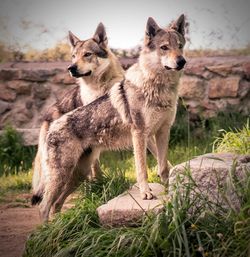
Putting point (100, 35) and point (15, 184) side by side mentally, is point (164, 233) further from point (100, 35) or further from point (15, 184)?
point (15, 184)

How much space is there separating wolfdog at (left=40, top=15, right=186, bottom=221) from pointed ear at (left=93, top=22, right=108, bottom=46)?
120cm

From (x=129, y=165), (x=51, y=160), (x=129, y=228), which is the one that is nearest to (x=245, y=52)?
(x=129, y=165)

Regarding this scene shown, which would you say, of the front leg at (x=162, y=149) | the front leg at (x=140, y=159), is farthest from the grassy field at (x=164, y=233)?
the front leg at (x=162, y=149)

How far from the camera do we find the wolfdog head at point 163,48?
534 cm

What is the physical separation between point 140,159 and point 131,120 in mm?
405

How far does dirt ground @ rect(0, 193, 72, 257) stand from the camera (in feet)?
17.0

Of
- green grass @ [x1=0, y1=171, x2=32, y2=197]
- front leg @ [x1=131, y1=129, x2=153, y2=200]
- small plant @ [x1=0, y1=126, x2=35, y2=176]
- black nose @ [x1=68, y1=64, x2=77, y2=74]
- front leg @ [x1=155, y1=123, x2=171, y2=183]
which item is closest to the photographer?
front leg @ [x1=131, y1=129, x2=153, y2=200]

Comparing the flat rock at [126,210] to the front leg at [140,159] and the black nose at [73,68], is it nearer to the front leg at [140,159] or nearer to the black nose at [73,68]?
the front leg at [140,159]

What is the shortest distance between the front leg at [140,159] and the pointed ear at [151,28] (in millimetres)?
973

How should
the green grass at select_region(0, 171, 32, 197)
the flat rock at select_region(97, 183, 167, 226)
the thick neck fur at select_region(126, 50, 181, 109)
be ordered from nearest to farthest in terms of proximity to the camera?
the flat rock at select_region(97, 183, 167, 226), the thick neck fur at select_region(126, 50, 181, 109), the green grass at select_region(0, 171, 32, 197)

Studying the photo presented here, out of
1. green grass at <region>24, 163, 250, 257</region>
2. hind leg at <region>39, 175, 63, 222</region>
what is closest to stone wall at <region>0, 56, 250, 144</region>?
hind leg at <region>39, 175, 63, 222</region>

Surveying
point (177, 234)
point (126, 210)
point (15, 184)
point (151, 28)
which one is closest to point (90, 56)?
point (151, 28)

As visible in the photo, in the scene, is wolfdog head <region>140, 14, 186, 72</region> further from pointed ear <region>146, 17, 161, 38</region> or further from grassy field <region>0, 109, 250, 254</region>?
grassy field <region>0, 109, 250, 254</region>

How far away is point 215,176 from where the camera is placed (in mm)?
4434
